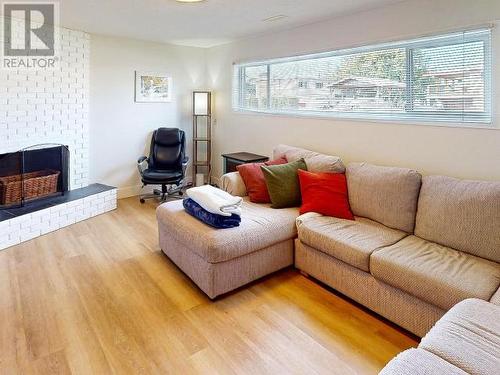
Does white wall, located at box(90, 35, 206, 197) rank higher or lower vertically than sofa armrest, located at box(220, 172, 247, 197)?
higher

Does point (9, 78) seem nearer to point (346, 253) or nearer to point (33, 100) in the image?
point (33, 100)

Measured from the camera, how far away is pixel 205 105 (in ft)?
17.8

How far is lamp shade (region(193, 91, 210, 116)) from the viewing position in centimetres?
534

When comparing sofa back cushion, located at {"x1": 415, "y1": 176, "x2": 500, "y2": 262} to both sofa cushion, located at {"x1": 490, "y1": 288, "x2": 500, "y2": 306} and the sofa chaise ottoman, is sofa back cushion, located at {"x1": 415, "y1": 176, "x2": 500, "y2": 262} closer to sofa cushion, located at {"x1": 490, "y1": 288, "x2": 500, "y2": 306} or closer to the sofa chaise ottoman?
sofa cushion, located at {"x1": 490, "y1": 288, "x2": 500, "y2": 306}

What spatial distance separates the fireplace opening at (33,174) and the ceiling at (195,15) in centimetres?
152

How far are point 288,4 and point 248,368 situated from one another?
9.62ft

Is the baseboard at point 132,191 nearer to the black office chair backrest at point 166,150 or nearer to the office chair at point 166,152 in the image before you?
the office chair at point 166,152

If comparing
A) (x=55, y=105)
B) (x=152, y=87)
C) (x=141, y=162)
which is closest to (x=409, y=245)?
(x=141, y=162)

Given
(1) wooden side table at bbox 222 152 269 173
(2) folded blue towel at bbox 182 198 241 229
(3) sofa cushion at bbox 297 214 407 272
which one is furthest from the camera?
(1) wooden side table at bbox 222 152 269 173

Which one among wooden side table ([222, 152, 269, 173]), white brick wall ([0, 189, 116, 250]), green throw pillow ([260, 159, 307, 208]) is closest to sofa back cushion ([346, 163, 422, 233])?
green throw pillow ([260, 159, 307, 208])

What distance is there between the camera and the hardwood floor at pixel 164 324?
185cm

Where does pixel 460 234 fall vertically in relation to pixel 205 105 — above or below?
below

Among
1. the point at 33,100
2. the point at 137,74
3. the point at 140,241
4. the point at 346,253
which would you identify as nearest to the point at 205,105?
the point at 137,74

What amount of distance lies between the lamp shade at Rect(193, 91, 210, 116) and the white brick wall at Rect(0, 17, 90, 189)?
1569mm
